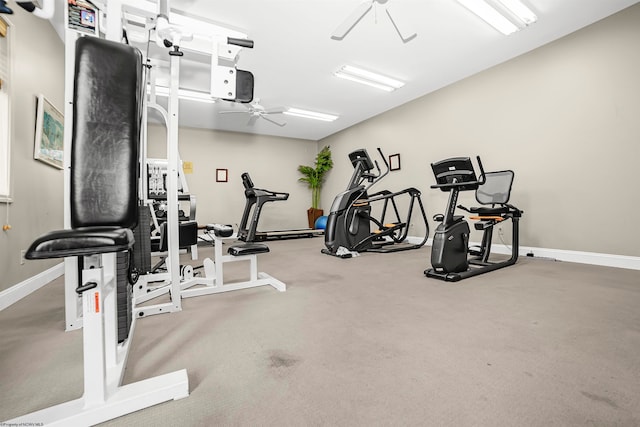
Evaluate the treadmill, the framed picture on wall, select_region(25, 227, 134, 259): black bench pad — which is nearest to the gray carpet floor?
select_region(25, 227, 134, 259): black bench pad

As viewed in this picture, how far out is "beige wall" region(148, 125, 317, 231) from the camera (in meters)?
7.22

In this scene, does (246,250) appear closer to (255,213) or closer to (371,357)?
(255,213)

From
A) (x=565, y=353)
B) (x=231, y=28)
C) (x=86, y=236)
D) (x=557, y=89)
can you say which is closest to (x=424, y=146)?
(x=557, y=89)

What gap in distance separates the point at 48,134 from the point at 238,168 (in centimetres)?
488

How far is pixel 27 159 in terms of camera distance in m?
2.57

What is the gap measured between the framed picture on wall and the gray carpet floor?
4.65 feet

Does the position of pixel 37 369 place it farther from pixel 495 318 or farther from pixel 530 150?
pixel 530 150

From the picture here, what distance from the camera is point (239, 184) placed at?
7.69 m

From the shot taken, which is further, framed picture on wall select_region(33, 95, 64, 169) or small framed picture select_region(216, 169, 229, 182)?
small framed picture select_region(216, 169, 229, 182)

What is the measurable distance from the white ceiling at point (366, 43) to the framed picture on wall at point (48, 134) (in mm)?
1093

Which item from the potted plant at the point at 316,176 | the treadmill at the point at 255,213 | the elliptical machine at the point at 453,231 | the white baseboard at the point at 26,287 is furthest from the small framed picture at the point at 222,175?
the elliptical machine at the point at 453,231

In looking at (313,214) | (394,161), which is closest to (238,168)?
(313,214)

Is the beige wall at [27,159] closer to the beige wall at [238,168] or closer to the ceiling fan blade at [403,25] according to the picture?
the ceiling fan blade at [403,25]

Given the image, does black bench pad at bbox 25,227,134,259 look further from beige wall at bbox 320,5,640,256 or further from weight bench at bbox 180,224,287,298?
beige wall at bbox 320,5,640,256
